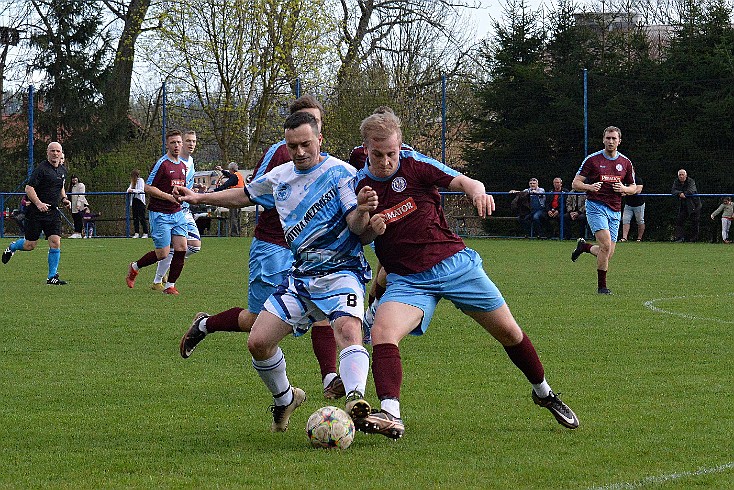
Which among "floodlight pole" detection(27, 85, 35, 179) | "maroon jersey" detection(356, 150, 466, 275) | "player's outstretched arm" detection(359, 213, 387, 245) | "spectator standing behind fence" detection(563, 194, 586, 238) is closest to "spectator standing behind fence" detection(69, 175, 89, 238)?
"floodlight pole" detection(27, 85, 35, 179)

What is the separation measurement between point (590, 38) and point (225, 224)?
1107cm

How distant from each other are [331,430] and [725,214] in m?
21.5

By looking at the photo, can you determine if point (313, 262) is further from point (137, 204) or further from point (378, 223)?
point (137, 204)

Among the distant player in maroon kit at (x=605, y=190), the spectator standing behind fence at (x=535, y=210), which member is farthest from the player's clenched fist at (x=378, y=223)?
the spectator standing behind fence at (x=535, y=210)

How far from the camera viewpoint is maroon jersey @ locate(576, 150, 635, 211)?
43.1 ft

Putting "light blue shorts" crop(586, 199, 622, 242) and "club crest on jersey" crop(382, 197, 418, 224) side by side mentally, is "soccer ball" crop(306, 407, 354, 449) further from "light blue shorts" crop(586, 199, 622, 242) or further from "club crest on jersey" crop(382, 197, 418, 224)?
"light blue shorts" crop(586, 199, 622, 242)

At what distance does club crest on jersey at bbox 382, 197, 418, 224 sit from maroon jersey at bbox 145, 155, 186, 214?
328 inches

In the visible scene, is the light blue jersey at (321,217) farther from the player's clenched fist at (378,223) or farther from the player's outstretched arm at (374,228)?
the player's clenched fist at (378,223)

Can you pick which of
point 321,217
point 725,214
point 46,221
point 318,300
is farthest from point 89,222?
point 318,300

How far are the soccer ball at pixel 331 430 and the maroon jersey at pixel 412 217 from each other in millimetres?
799

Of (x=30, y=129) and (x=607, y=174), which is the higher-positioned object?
(x=30, y=129)

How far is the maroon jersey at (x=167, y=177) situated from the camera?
13570 millimetres

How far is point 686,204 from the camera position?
25.4 meters

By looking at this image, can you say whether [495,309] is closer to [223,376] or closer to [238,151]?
[223,376]
